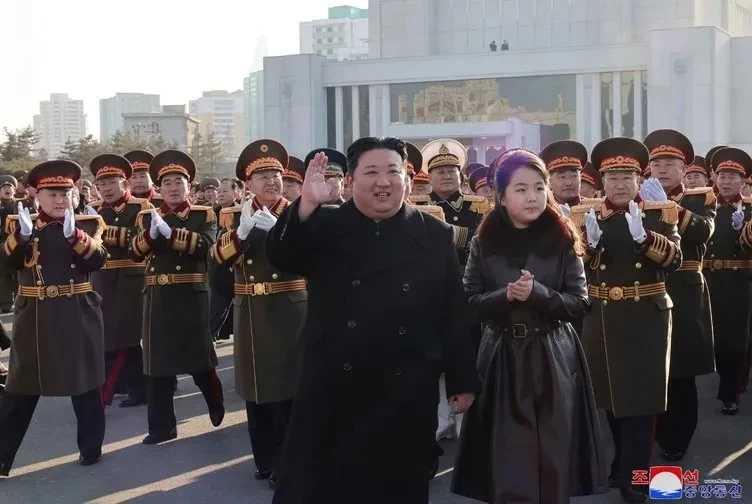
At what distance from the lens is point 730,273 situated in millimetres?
8859

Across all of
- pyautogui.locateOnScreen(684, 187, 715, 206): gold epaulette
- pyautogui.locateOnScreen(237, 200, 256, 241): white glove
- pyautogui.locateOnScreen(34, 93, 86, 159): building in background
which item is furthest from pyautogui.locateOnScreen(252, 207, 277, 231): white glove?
pyautogui.locateOnScreen(34, 93, 86, 159): building in background

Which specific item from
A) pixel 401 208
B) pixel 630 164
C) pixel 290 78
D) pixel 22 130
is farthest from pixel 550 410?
pixel 290 78

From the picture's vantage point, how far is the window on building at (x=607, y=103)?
53.7 metres

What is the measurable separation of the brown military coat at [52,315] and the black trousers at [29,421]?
0.10 metres

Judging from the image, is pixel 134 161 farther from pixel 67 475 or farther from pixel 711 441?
pixel 711 441

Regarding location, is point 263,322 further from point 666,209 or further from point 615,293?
point 666,209

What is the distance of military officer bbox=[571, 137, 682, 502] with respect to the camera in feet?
A: 20.2

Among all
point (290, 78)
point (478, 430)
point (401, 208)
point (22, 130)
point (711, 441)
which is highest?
point (290, 78)

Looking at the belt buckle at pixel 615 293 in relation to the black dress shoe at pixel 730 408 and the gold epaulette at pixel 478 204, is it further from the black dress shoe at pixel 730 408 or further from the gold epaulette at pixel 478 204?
the black dress shoe at pixel 730 408

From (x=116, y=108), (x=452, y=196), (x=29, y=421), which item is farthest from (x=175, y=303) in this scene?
(x=116, y=108)

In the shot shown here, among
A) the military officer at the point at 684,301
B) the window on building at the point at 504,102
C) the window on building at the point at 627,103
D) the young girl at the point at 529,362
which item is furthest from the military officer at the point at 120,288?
the window on building at the point at 627,103

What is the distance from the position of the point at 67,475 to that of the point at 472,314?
3.41 metres

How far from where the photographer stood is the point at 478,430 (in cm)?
508

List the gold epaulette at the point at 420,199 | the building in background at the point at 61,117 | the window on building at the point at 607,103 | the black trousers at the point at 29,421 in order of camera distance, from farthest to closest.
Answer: the building in background at the point at 61,117 → the window on building at the point at 607,103 → the gold epaulette at the point at 420,199 → the black trousers at the point at 29,421
